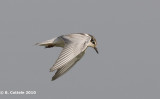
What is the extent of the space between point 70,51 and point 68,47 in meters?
0.26

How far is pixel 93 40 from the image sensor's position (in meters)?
15.2

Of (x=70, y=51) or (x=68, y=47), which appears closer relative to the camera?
(x=70, y=51)

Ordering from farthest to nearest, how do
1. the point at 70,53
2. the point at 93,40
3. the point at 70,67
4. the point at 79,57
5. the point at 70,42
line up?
the point at 93,40
the point at 79,57
the point at 70,67
the point at 70,42
the point at 70,53

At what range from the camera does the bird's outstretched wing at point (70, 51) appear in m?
11.1

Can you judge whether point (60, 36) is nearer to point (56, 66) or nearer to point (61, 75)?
point (61, 75)

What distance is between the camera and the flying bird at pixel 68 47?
11.3 m

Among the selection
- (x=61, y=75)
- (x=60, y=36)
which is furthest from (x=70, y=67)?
(x=60, y=36)

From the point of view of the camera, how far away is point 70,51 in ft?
38.4

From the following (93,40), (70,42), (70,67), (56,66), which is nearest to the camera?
(56,66)

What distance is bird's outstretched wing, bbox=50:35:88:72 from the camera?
437 inches

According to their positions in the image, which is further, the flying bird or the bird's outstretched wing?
the flying bird

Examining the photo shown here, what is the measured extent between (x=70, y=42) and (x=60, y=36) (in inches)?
73.8

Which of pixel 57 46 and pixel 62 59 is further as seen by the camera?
pixel 57 46

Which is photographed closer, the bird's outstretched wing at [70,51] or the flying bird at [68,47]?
the bird's outstretched wing at [70,51]
